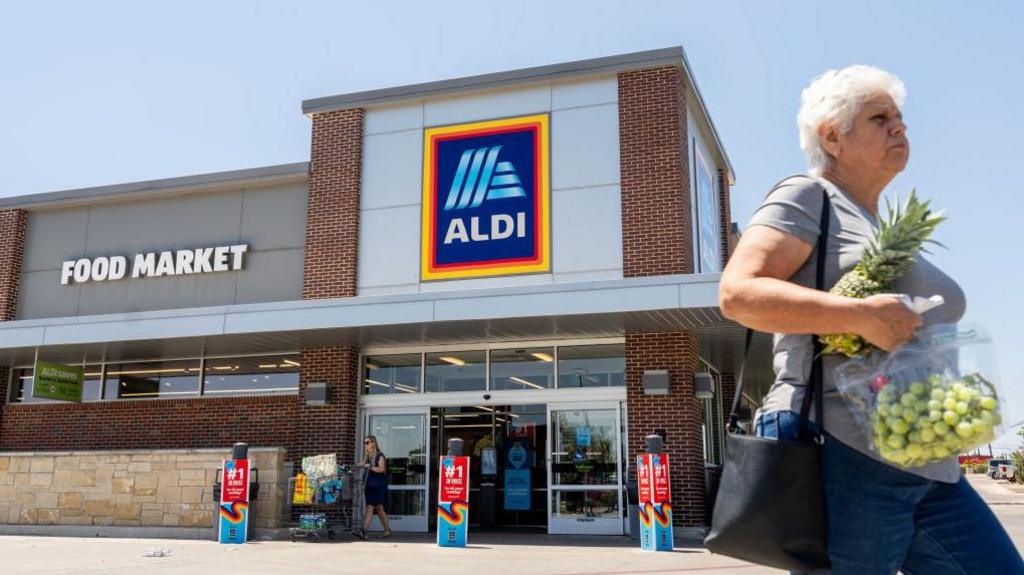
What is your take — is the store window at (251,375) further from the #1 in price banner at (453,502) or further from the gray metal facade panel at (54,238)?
the #1 in price banner at (453,502)

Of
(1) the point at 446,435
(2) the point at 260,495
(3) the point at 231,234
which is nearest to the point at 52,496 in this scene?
(2) the point at 260,495

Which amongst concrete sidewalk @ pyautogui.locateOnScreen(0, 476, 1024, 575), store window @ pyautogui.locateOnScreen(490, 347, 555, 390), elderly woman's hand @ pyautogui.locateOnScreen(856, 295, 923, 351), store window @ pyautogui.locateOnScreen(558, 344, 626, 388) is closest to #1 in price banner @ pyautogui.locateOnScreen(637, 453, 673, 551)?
concrete sidewalk @ pyautogui.locateOnScreen(0, 476, 1024, 575)

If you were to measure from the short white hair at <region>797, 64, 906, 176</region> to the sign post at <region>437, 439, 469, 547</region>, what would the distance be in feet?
34.2

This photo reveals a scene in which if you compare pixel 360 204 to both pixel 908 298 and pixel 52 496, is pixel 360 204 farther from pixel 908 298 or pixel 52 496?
pixel 908 298

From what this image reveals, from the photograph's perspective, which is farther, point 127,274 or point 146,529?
point 127,274

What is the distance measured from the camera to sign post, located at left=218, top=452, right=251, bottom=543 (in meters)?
13.0

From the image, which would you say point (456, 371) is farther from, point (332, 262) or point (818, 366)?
point (818, 366)

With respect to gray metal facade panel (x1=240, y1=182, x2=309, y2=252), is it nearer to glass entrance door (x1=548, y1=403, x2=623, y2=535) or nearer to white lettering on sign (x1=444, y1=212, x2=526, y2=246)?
white lettering on sign (x1=444, y1=212, x2=526, y2=246)

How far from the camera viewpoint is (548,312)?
13.3m

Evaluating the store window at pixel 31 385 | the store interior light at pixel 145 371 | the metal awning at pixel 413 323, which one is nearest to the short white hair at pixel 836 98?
the metal awning at pixel 413 323

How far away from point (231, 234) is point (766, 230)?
16515mm

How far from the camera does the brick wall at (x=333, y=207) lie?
16.4m

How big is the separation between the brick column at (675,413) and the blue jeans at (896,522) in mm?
12119

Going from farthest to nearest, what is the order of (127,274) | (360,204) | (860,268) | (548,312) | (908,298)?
(127,274) < (360,204) < (548,312) < (860,268) < (908,298)
